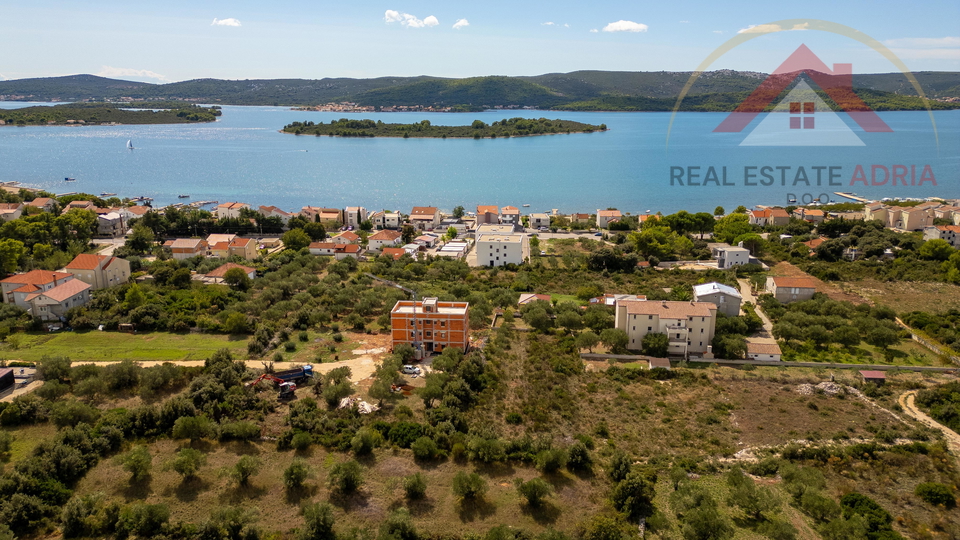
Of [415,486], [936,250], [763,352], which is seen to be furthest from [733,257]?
[415,486]

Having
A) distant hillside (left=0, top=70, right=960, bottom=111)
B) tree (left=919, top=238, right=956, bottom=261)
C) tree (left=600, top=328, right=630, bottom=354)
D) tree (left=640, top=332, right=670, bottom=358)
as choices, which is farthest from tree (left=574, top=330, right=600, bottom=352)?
distant hillside (left=0, top=70, right=960, bottom=111)

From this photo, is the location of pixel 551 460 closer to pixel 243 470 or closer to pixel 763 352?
pixel 243 470

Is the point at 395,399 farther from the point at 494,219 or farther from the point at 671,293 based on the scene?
the point at 494,219

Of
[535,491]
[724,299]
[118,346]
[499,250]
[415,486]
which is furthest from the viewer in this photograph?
[499,250]

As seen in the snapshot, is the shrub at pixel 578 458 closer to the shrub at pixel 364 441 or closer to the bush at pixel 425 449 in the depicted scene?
the bush at pixel 425 449

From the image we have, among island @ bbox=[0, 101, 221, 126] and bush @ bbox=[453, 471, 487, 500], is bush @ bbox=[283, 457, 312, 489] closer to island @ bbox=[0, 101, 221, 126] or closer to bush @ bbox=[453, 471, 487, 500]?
bush @ bbox=[453, 471, 487, 500]

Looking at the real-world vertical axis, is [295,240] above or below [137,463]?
above

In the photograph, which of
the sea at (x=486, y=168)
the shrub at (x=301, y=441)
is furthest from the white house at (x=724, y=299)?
the sea at (x=486, y=168)
